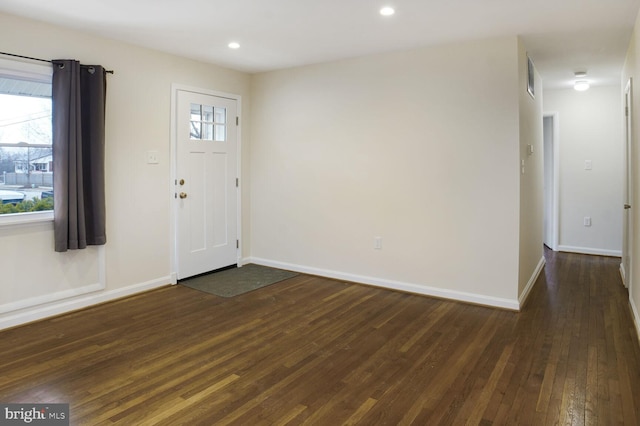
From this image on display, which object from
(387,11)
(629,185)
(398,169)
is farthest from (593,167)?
(387,11)

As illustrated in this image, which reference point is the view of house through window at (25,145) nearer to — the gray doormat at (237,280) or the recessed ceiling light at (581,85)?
the gray doormat at (237,280)

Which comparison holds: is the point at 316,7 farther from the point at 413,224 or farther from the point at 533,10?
the point at 413,224

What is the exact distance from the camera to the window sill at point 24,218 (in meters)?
3.25

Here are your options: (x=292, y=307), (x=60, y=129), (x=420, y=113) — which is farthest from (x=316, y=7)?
(x=292, y=307)

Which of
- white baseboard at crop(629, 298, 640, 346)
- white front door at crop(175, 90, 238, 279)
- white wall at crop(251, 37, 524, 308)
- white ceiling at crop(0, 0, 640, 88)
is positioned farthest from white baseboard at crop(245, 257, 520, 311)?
white ceiling at crop(0, 0, 640, 88)

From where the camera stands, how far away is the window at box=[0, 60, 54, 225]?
10.8 feet

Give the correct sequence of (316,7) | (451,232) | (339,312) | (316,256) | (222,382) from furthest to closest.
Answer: (316,256) → (451,232) → (339,312) → (316,7) → (222,382)

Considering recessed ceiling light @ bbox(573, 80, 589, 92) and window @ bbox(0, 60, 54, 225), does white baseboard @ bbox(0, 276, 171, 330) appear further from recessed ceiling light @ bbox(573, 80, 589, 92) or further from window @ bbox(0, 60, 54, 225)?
recessed ceiling light @ bbox(573, 80, 589, 92)

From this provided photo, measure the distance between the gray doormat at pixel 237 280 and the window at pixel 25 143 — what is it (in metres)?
1.60

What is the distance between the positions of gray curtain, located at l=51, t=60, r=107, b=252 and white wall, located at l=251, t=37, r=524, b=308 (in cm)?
208

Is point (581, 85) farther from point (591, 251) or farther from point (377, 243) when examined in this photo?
point (377, 243)

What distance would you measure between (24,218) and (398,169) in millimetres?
3301

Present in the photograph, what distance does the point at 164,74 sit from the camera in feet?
14.3

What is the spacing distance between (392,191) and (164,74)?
103 inches
